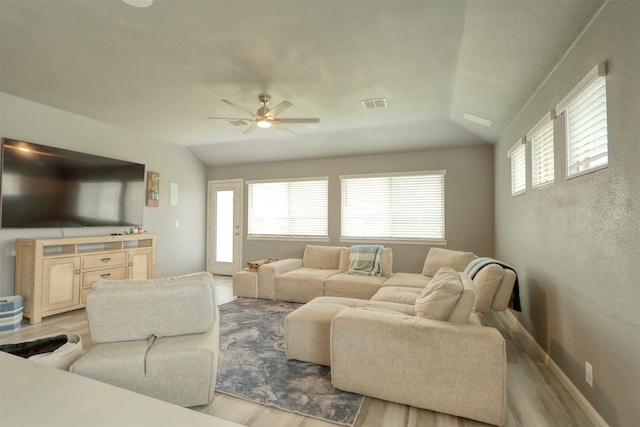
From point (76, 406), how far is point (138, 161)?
17.6ft

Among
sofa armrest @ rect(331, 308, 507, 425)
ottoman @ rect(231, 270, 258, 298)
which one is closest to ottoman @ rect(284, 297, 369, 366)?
sofa armrest @ rect(331, 308, 507, 425)

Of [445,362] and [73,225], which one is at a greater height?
[73,225]

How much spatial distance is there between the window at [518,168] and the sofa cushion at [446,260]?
1.00m

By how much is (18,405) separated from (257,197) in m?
5.88

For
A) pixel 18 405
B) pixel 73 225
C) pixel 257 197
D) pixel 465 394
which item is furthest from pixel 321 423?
pixel 257 197

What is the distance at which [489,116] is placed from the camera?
12.7 feet

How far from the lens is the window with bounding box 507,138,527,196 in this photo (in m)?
3.38

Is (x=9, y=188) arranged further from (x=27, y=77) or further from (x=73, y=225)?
(x=27, y=77)

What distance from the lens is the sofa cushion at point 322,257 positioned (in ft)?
16.9

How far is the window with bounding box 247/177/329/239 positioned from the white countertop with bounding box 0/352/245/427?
5.16 metres

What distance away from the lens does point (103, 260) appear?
14.0 ft

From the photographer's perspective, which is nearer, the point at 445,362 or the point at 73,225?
the point at 445,362

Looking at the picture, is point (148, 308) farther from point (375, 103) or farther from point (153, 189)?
point (153, 189)

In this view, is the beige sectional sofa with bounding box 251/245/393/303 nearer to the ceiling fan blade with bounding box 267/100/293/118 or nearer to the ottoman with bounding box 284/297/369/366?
the ottoman with bounding box 284/297/369/366
